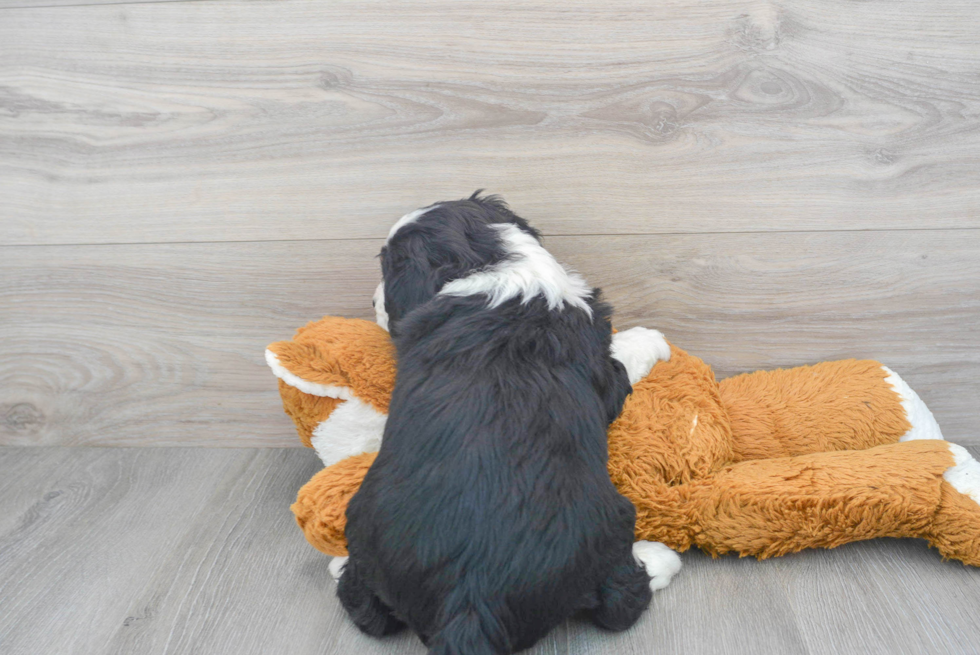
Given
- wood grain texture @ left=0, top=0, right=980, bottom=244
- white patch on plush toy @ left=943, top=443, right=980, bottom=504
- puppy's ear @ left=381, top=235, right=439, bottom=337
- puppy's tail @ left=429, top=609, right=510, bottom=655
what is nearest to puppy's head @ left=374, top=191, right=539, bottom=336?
puppy's ear @ left=381, top=235, right=439, bottom=337

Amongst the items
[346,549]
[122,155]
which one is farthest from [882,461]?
[122,155]

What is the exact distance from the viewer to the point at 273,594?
47.3 inches

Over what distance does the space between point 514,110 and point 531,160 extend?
0.32 ft

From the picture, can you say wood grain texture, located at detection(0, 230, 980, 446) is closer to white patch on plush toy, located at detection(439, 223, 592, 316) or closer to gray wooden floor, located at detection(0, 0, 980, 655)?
gray wooden floor, located at detection(0, 0, 980, 655)

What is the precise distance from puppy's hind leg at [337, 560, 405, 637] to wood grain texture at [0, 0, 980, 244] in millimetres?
685

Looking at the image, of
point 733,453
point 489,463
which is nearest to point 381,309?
point 489,463

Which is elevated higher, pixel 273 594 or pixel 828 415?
pixel 828 415

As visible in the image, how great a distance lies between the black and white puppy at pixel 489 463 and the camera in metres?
0.92

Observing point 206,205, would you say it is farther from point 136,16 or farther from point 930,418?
point 930,418

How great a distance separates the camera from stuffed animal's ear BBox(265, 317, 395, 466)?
4.06 ft

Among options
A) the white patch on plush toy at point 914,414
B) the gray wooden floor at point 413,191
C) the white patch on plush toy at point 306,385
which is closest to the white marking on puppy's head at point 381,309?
the white patch on plush toy at point 306,385

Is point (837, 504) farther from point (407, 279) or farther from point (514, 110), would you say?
point (514, 110)

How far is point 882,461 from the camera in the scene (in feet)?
3.93

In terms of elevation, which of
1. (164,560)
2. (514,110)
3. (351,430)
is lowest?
(164,560)
